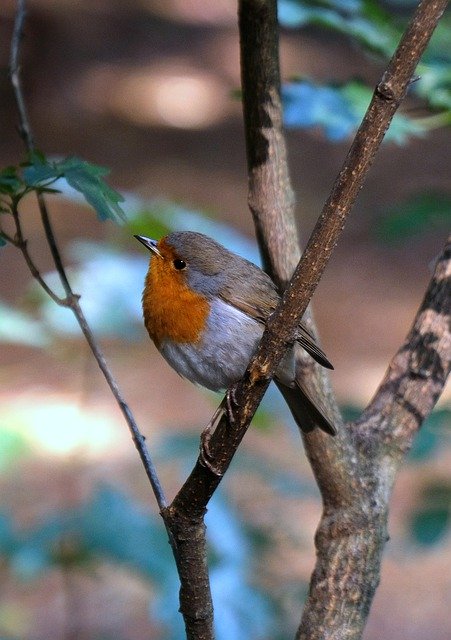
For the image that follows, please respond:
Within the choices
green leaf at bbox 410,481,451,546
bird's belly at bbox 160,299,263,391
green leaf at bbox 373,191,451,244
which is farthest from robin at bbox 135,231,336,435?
green leaf at bbox 410,481,451,546

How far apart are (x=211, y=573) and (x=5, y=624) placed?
1506mm

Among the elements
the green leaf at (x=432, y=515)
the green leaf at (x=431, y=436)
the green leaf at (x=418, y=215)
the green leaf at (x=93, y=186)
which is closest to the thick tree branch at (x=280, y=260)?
the green leaf at (x=93, y=186)

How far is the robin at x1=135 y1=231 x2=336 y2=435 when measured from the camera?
208cm

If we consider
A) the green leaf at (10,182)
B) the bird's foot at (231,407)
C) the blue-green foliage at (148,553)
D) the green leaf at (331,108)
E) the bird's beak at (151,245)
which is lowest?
the bird's foot at (231,407)

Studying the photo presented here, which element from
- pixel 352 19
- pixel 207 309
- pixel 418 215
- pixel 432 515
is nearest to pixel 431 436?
pixel 432 515

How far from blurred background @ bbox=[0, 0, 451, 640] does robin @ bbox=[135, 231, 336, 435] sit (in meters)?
0.20

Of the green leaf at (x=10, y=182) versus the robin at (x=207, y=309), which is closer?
the green leaf at (x=10, y=182)

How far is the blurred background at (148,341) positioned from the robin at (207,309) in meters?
0.20

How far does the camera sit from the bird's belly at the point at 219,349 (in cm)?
208

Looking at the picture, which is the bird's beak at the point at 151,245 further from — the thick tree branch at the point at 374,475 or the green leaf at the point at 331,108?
the thick tree branch at the point at 374,475

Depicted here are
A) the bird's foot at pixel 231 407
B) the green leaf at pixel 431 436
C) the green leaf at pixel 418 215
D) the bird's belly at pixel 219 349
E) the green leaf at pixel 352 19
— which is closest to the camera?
the bird's foot at pixel 231 407

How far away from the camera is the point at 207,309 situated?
6.97 ft

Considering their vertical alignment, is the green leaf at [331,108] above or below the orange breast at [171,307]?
above

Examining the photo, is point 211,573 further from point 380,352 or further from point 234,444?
point 380,352
